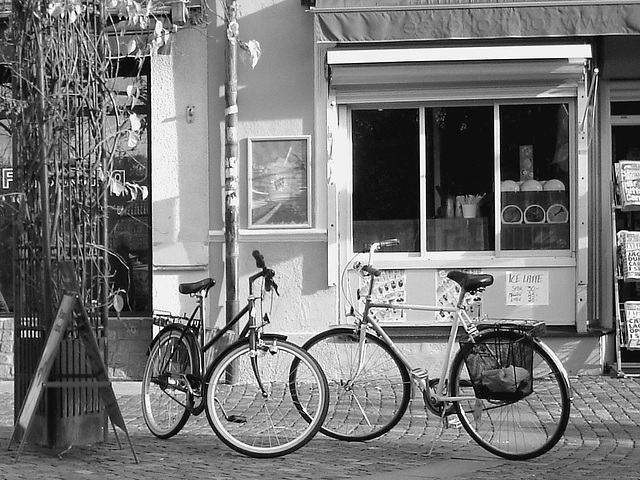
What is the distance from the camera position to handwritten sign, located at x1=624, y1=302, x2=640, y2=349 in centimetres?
938

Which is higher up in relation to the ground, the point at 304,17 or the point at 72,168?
the point at 304,17

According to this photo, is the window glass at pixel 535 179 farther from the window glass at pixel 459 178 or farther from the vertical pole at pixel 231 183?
the vertical pole at pixel 231 183

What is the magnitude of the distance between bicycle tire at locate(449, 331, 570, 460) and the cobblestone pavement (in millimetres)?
124

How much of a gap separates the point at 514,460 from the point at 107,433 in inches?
103

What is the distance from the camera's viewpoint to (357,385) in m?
6.57

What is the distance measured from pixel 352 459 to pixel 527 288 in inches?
153

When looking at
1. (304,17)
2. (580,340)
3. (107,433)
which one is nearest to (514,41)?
(304,17)

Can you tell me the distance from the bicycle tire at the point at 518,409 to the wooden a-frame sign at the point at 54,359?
2047 mm

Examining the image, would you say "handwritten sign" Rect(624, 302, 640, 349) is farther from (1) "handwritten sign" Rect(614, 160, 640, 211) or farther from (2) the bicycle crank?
(2) the bicycle crank

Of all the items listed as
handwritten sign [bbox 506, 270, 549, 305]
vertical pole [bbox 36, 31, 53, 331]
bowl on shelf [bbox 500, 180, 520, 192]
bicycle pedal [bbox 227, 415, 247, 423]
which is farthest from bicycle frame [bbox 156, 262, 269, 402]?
bowl on shelf [bbox 500, 180, 520, 192]

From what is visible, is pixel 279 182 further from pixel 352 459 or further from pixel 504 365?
pixel 504 365

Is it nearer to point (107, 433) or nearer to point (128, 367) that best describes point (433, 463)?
point (107, 433)

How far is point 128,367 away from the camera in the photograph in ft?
32.8

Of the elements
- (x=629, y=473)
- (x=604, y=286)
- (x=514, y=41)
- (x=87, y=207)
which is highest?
(x=514, y=41)
